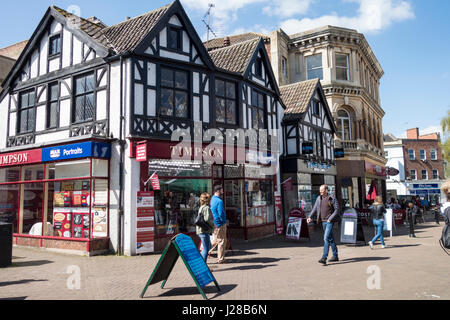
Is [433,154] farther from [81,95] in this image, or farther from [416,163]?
[81,95]

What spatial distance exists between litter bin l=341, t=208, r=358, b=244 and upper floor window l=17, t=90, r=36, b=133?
1248 centimetres

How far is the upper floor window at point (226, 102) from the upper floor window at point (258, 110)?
4.73 ft

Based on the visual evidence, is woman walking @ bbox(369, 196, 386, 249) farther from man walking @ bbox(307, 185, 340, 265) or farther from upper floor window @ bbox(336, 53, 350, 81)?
upper floor window @ bbox(336, 53, 350, 81)

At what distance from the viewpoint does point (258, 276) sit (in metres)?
7.48

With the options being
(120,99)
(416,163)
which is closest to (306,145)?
(120,99)

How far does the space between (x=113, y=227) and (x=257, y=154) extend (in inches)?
267

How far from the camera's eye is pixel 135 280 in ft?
24.2

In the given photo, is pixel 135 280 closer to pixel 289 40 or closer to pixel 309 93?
pixel 309 93

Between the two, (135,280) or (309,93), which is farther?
(309,93)

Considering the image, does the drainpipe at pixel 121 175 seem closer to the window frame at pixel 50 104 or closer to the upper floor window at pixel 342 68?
the window frame at pixel 50 104

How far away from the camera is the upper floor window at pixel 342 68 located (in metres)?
26.0

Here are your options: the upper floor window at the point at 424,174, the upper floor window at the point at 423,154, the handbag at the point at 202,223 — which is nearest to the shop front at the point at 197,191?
the handbag at the point at 202,223

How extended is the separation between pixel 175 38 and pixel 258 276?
8.98 meters
